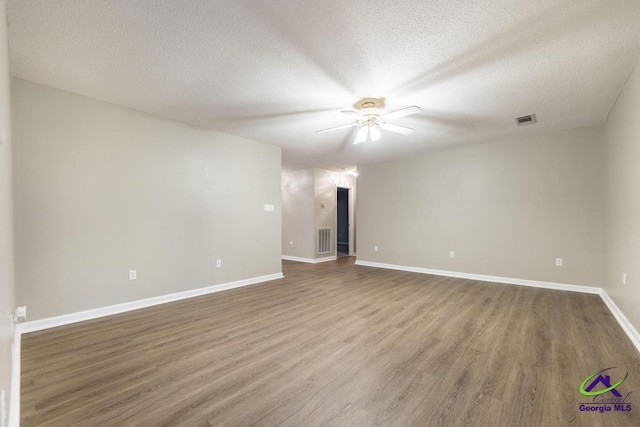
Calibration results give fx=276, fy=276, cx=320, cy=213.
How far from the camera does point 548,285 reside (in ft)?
14.2

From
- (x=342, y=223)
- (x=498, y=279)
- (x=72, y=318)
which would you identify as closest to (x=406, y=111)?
(x=498, y=279)

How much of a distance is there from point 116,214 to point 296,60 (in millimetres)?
2675

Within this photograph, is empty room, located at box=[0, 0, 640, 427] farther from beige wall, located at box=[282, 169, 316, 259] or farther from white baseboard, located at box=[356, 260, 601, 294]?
beige wall, located at box=[282, 169, 316, 259]

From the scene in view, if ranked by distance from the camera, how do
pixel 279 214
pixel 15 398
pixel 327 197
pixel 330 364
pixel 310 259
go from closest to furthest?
pixel 15 398
pixel 330 364
pixel 279 214
pixel 310 259
pixel 327 197

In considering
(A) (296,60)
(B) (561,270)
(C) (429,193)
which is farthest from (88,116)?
(B) (561,270)

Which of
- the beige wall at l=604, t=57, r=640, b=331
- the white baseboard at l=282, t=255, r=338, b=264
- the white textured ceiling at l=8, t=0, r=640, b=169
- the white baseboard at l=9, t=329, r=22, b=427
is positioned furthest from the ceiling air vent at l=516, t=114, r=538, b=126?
the white baseboard at l=9, t=329, r=22, b=427

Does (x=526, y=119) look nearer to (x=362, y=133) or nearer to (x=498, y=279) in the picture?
(x=362, y=133)

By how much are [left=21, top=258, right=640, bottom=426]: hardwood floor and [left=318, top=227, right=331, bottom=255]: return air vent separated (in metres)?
3.58

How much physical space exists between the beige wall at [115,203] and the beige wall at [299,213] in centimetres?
261

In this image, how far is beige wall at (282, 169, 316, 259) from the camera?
7.07 m

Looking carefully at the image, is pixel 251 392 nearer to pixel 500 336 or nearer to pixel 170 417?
pixel 170 417

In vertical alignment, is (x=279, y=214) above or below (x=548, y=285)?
above

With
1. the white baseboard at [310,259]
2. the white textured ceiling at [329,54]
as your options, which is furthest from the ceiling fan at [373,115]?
the white baseboard at [310,259]

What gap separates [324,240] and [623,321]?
214 inches
